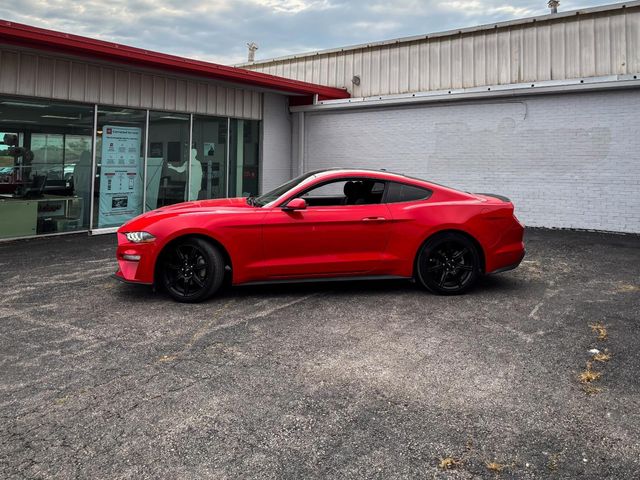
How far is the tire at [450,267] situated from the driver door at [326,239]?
58 centimetres

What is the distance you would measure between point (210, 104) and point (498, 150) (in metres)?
7.41

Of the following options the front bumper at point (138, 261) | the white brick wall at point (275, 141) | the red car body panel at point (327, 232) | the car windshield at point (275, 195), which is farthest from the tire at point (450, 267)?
the white brick wall at point (275, 141)

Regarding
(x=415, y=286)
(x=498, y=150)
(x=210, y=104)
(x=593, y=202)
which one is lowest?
(x=415, y=286)

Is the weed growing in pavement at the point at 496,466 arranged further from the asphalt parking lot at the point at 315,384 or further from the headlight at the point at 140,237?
the headlight at the point at 140,237

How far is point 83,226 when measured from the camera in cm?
1042

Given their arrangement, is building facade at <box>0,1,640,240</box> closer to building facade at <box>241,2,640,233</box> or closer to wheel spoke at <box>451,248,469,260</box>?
building facade at <box>241,2,640,233</box>

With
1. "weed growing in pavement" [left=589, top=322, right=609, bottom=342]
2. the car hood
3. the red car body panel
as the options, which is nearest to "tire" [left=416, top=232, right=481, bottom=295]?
the red car body panel

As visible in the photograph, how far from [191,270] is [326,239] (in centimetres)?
150

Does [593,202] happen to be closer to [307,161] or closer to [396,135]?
[396,135]

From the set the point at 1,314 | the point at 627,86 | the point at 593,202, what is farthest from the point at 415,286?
the point at 627,86

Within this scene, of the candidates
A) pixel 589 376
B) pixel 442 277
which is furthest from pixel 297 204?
pixel 589 376

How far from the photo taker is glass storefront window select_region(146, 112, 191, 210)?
37.4 feet

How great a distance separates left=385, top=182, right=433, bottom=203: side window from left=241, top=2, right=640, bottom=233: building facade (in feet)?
23.8

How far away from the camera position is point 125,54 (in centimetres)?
949
